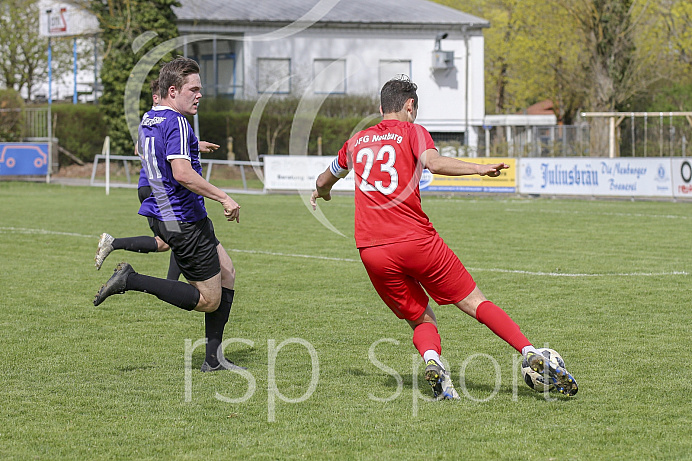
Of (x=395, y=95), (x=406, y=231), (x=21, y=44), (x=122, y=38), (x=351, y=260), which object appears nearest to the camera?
(x=406, y=231)

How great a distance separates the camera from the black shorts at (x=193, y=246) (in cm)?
585

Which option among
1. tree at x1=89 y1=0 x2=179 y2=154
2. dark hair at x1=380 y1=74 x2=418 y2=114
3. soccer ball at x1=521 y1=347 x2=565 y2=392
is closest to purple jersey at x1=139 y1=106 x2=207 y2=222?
dark hair at x1=380 y1=74 x2=418 y2=114

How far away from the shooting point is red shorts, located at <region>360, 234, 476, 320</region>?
205 inches

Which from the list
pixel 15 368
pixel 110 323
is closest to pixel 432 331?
pixel 15 368

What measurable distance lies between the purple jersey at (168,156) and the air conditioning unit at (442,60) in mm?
38057

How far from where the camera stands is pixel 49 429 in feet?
15.5

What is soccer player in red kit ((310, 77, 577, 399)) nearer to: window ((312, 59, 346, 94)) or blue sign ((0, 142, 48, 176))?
blue sign ((0, 142, 48, 176))

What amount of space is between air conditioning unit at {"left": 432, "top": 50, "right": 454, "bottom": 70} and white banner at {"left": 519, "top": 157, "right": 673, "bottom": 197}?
1796 cm

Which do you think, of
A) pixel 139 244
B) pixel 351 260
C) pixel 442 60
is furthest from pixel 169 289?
pixel 442 60

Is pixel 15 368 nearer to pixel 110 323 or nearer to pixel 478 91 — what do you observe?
pixel 110 323

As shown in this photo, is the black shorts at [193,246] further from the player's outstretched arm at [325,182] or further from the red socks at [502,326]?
the red socks at [502,326]

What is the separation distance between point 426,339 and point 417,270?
49cm

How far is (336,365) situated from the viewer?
6.26 metres

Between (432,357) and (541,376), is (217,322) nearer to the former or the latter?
(432,357)
